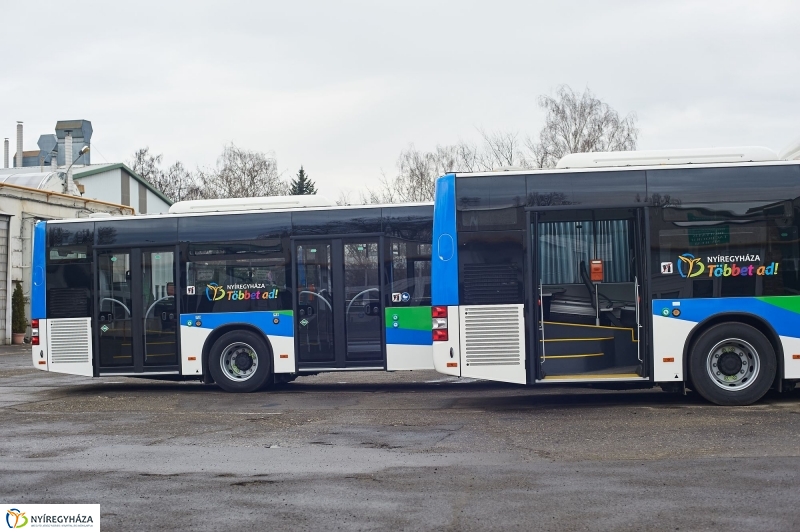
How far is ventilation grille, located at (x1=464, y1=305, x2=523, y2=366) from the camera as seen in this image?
42.0 feet

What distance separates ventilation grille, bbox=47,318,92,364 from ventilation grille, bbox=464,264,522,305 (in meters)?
7.35

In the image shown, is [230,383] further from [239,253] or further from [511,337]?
[511,337]

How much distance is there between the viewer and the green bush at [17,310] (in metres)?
34.3

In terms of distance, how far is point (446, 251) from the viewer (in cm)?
1301

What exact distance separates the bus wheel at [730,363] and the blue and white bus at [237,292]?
458cm

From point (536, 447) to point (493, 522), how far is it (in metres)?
3.28

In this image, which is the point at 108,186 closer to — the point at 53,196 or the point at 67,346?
the point at 53,196

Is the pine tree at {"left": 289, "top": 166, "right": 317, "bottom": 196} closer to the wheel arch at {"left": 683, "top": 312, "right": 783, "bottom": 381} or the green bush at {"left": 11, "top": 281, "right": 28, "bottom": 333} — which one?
the green bush at {"left": 11, "top": 281, "right": 28, "bottom": 333}

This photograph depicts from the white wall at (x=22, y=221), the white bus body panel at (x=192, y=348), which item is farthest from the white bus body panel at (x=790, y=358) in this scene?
the white wall at (x=22, y=221)

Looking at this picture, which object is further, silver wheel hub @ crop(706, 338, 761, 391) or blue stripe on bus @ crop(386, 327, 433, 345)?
blue stripe on bus @ crop(386, 327, 433, 345)

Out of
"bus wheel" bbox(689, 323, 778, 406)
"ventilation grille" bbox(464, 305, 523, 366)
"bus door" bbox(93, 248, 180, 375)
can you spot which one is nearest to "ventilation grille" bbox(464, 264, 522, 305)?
"ventilation grille" bbox(464, 305, 523, 366)

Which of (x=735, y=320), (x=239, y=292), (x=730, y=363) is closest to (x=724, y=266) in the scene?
(x=735, y=320)

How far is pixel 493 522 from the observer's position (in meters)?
6.59

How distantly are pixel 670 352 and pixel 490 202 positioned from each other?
3.08 meters
